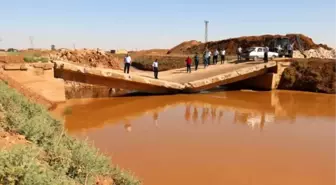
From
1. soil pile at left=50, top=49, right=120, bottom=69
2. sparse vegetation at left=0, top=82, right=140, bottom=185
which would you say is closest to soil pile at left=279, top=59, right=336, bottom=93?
soil pile at left=50, top=49, right=120, bottom=69

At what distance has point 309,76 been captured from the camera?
22250mm

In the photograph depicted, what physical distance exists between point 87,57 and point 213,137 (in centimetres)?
1458

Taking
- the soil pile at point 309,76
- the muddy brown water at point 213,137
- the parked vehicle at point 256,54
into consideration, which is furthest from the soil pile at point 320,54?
the muddy brown water at point 213,137

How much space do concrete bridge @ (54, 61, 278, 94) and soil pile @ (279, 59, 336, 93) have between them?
1.08 m

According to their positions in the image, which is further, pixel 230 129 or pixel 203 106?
pixel 203 106

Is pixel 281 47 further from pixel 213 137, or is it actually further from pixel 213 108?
pixel 213 137

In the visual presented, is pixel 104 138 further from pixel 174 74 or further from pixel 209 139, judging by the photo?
pixel 174 74

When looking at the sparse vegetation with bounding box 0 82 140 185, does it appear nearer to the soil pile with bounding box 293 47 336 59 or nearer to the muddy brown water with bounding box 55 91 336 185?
the muddy brown water with bounding box 55 91 336 185

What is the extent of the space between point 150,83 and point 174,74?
481 cm

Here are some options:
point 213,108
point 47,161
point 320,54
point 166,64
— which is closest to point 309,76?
point 213,108

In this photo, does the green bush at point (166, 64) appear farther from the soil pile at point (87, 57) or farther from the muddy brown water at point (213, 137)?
the muddy brown water at point (213, 137)

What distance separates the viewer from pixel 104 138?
9.90 m

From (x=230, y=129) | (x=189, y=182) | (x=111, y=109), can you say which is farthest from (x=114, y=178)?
(x=111, y=109)

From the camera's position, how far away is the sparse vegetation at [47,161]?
3189 millimetres
